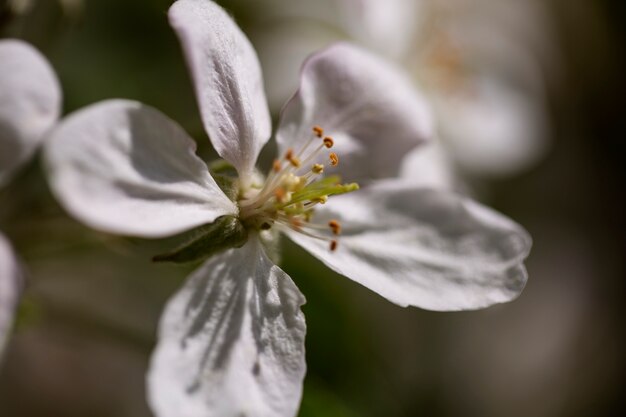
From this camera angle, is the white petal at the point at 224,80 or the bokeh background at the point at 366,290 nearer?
the white petal at the point at 224,80

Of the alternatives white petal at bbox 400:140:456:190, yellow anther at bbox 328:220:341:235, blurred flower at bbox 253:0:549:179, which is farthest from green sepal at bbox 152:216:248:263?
blurred flower at bbox 253:0:549:179

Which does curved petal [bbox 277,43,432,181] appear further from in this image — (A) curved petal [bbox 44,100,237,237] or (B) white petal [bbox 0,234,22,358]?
(B) white petal [bbox 0,234,22,358]

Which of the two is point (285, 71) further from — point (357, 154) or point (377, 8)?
point (357, 154)

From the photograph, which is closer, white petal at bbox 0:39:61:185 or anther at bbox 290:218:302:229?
white petal at bbox 0:39:61:185

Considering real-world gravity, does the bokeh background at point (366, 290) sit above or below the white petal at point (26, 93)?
below

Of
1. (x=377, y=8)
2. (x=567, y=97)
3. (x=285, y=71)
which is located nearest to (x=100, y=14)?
(x=285, y=71)

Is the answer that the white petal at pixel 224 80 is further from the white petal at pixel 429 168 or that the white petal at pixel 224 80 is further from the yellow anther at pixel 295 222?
the white petal at pixel 429 168

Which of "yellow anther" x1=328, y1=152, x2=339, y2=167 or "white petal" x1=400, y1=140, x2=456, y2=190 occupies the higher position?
"yellow anther" x1=328, y1=152, x2=339, y2=167

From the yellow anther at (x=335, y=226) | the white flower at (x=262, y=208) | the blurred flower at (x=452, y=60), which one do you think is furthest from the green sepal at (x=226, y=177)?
the blurred flower at (x=452, y=60)
